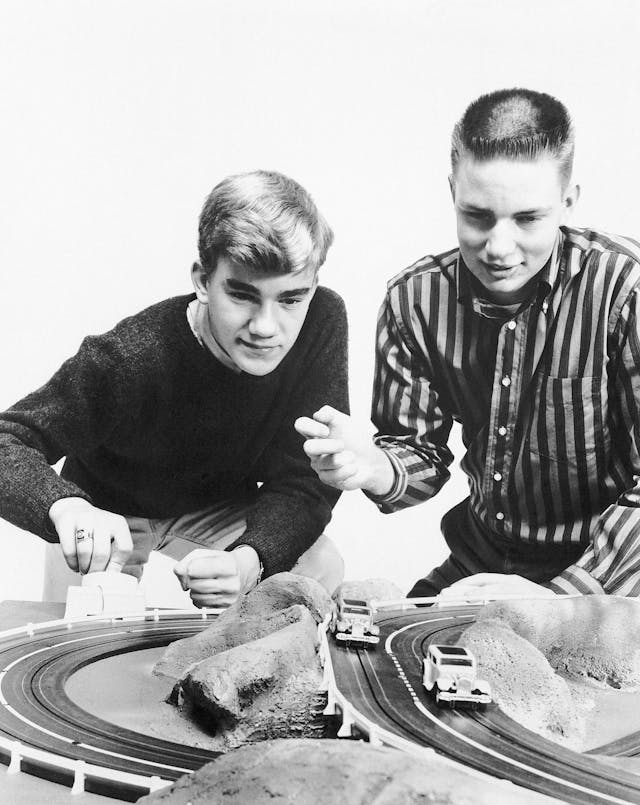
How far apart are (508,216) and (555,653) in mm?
3777

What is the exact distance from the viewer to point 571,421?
28.7ft

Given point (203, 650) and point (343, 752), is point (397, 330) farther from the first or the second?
point (343, 752)

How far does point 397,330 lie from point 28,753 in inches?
206

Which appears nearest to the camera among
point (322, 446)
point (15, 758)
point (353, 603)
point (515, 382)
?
point (15, 758)

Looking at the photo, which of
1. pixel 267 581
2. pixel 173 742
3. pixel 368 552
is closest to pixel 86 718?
pixel 173 742

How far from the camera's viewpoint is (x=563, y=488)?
886cm

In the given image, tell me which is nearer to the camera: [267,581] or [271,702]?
[271,702]

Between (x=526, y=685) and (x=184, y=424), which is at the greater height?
(x=184, y=424)

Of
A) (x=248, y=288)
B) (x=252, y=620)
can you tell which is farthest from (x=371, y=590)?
(x=248, y=288)

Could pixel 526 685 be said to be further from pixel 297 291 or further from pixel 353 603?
pixel 297 291

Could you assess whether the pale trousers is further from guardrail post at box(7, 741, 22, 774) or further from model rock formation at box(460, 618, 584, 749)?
guardrail post at box(7, 741, 22, 774)

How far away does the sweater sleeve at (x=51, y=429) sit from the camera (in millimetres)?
8594

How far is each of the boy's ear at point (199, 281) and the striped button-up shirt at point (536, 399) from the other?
1.72m

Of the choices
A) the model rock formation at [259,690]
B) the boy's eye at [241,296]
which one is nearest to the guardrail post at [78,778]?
the model rock formation at [259,690]
